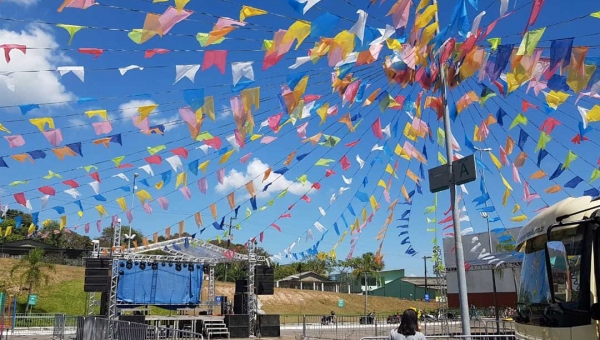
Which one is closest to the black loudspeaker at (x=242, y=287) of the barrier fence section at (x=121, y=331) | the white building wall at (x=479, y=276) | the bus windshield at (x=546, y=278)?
the barrier fence section at (x=121, y=331)

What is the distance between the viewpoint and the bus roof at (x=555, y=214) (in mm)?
6824

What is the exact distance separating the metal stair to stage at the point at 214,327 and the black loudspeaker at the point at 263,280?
2515 millimetres

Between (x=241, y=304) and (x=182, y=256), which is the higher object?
(x=182, y=256)

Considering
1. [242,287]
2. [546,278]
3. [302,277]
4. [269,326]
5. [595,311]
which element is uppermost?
[302,277]

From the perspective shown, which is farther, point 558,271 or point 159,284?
point 159,284

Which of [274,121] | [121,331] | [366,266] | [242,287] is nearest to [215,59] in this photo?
[274,121]

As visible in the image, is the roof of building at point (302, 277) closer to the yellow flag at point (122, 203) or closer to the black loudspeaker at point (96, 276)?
the black loudspeaker at point (96, 276)

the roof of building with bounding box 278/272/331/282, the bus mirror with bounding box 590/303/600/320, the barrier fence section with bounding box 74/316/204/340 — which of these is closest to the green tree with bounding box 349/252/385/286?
the roof of building with bounding box 278/272/331/282

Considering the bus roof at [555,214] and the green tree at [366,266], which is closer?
the bus roof at [555,214]

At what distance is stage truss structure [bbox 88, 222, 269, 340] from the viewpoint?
25.8 m

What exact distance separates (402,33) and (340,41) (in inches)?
57.4

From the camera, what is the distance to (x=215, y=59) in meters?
7.68

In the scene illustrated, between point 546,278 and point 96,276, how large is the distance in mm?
22056

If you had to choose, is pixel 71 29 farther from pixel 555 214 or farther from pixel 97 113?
pixel 555 214
